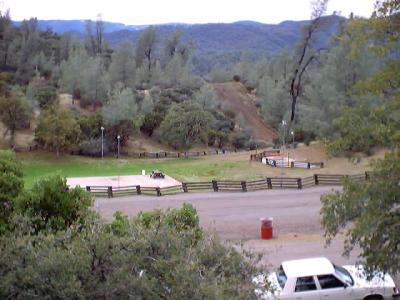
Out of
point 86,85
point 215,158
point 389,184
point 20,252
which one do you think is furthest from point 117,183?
point 86,85

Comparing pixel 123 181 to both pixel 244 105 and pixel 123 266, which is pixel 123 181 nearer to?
pixel 123 266

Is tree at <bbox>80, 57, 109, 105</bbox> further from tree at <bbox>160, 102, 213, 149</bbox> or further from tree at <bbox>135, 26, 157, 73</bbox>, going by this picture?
tree at <bbox>135, 26, 157, 73</bbox>

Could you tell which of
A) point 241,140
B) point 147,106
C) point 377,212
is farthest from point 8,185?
point 241,140

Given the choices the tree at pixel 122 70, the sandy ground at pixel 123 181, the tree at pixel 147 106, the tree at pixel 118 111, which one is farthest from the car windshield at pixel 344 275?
the tree at pixel 122 70

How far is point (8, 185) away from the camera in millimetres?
14094

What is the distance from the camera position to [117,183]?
117 ft

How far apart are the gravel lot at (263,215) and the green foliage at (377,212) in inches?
210

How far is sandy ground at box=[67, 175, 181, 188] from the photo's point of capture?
3484 centimetres

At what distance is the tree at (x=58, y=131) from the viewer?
47281 mm

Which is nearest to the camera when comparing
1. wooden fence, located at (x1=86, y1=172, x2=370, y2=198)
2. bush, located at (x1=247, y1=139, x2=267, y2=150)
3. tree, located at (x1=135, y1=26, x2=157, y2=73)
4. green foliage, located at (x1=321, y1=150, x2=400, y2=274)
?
green foliage, located at (x1=321, y1=150, x2=400, y2=274)

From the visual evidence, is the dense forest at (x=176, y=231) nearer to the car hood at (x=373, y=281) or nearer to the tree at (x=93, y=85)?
the car hood at (x=373, y=281)

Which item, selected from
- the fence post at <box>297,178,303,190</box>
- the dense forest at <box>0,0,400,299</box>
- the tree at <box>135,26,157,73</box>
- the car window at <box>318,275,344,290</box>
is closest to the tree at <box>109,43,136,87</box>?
the tree at <box>135,26,157,73</box>

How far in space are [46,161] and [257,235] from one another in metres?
30.3

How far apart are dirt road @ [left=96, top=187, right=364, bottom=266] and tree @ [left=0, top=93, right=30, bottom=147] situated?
86.6 feet
